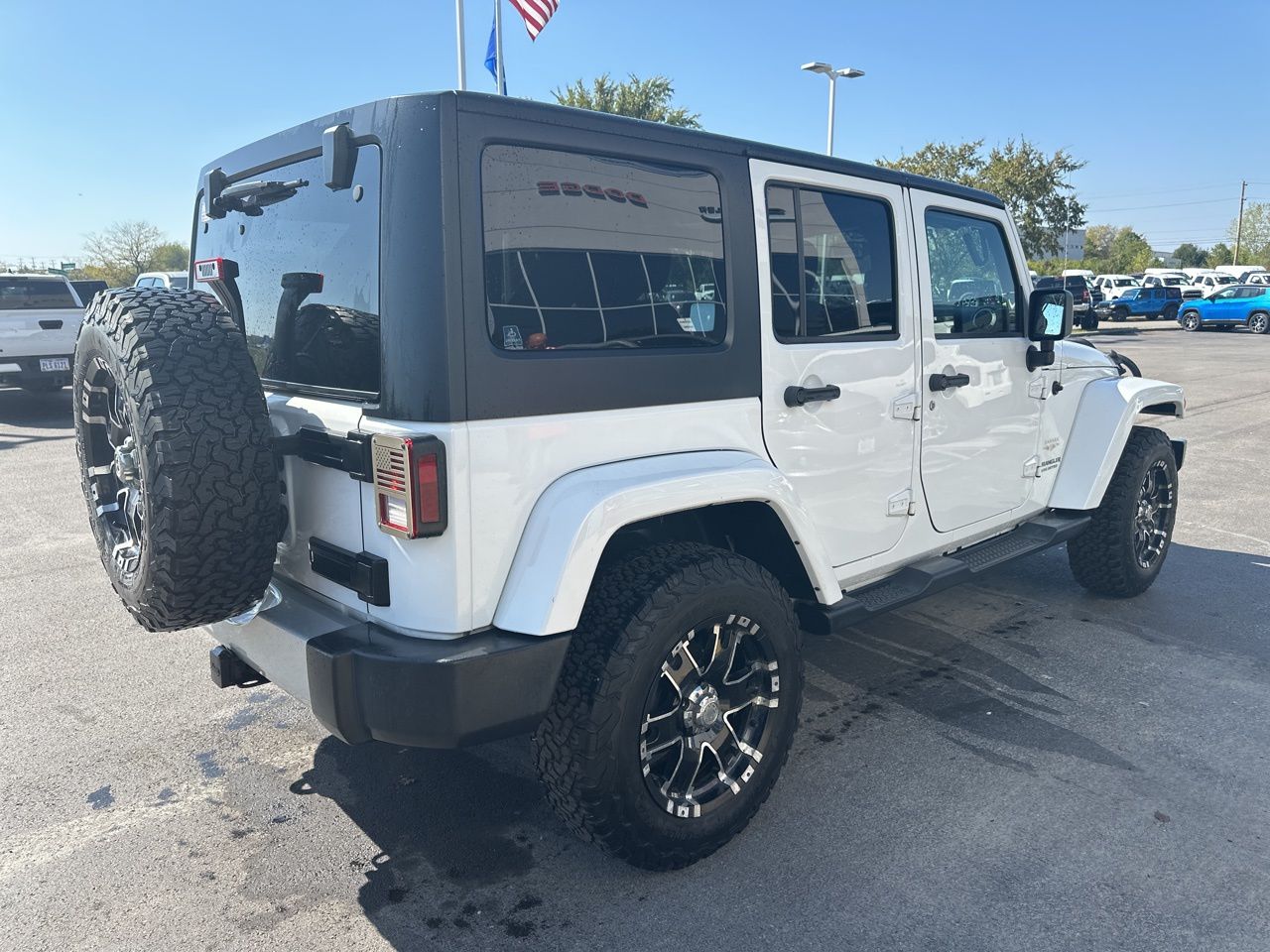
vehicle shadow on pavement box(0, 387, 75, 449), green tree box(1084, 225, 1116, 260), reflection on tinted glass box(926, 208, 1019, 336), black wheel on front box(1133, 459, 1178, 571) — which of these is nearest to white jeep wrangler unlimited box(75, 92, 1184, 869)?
reflection on tinted glass box(926, 208, 1019, 336)

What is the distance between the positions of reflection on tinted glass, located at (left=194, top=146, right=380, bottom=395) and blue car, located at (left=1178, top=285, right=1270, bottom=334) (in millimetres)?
32761

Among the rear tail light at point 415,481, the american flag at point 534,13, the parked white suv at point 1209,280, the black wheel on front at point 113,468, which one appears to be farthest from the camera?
the parked white suv at point 1209,280

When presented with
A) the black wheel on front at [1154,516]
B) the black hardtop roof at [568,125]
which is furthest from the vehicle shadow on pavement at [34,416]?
the black wheel on front at [1154,516]

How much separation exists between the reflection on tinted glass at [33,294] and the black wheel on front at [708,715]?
12.8 meters

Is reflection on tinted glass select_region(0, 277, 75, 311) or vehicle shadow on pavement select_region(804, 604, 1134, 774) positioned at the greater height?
reflection on tinted glass select_region(0, 277, 75, 311)

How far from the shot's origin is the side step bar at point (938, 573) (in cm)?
325

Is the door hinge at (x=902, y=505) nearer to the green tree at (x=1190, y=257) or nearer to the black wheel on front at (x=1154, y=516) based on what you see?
the black wheel on front at (x=1154, y=516)

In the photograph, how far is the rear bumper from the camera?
2.25m

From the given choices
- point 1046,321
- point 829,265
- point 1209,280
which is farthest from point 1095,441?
point 1209,280

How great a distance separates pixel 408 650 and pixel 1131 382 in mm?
4069

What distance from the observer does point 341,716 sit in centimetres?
231

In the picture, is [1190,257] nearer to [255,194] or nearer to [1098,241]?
[1098,241]

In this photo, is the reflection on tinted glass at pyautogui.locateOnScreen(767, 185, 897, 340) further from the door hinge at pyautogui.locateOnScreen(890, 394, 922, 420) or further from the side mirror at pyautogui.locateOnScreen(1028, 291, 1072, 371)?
the side mirror at pyautogui.locateOnScreen(1028, 291, 1072, 371)

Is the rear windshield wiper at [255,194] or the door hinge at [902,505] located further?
the door hinge at [902,505]
